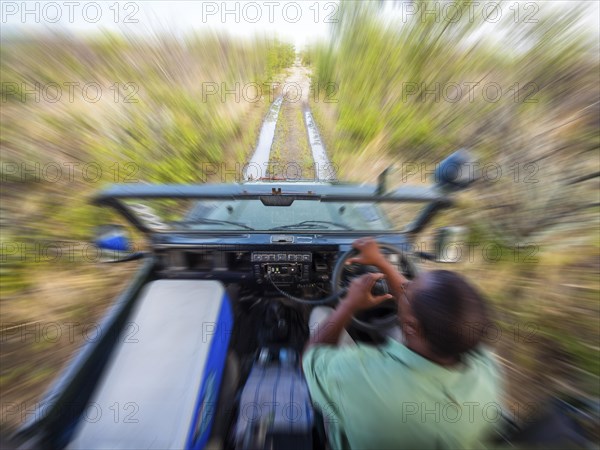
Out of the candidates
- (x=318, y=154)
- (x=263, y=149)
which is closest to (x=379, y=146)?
(x=318, y=154)

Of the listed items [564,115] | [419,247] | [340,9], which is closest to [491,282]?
[419,247]

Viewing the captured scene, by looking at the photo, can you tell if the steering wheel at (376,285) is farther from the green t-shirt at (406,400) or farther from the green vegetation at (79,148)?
the green vegetation at (79,148)

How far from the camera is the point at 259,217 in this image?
7.53ft

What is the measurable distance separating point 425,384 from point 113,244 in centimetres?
174

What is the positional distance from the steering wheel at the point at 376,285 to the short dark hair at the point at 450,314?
75 centimetres

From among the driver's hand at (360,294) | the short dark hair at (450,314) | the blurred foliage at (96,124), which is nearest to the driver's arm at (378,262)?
the driver's hand at (360,294)

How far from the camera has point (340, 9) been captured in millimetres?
8750

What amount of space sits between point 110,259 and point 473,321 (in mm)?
2065

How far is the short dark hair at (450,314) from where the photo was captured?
887 millimetres

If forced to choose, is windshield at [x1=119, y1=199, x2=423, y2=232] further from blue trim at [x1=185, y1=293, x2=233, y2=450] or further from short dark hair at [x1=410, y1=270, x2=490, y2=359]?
short dark hair at [x1=410, y1=270, x2=490, y2=359]

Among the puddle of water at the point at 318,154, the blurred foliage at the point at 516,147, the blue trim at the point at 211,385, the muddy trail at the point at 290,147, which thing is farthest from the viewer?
the puddle of water at the point at 318,154

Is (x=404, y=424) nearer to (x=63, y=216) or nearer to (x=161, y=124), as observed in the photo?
(x=63, y=216)

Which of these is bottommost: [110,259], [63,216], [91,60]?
[110,259]

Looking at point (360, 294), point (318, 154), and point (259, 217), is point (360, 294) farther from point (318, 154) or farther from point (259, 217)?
point (318, 154)
